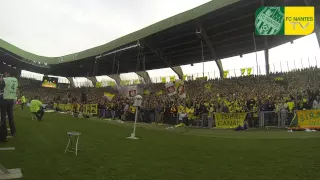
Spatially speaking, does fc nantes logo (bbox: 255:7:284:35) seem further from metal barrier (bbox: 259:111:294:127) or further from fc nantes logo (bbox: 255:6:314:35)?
metal barrier (bbox: 259:111:294:127)

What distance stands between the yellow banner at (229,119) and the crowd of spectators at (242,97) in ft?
1.96

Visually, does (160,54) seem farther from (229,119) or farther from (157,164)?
(157,164)

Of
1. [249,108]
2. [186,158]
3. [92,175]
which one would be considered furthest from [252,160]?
[249,108]

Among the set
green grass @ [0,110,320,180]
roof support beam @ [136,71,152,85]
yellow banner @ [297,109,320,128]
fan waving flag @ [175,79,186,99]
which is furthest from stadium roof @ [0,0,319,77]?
green grass @ [0,110,320,180]

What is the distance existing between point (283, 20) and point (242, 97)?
279 inches

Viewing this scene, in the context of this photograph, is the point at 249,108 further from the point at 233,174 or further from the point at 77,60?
A: the point at 77,60

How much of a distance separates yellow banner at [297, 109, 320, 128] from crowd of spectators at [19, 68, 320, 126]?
92 cm

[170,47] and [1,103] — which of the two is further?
[170,47]

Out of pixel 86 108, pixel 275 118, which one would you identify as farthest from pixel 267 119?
pixel 86 108

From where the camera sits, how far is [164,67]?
160 feet

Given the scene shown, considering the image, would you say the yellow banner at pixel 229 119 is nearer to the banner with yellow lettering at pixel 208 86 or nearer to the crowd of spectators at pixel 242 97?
the crowd of spectators at pixel 242 97

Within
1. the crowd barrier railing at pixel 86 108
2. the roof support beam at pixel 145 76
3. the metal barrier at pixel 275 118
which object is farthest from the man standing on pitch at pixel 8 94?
the roof support beam at pixel 145 76

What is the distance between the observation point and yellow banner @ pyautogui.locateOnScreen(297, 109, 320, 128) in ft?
46.6

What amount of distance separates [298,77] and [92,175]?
28.1 metres
